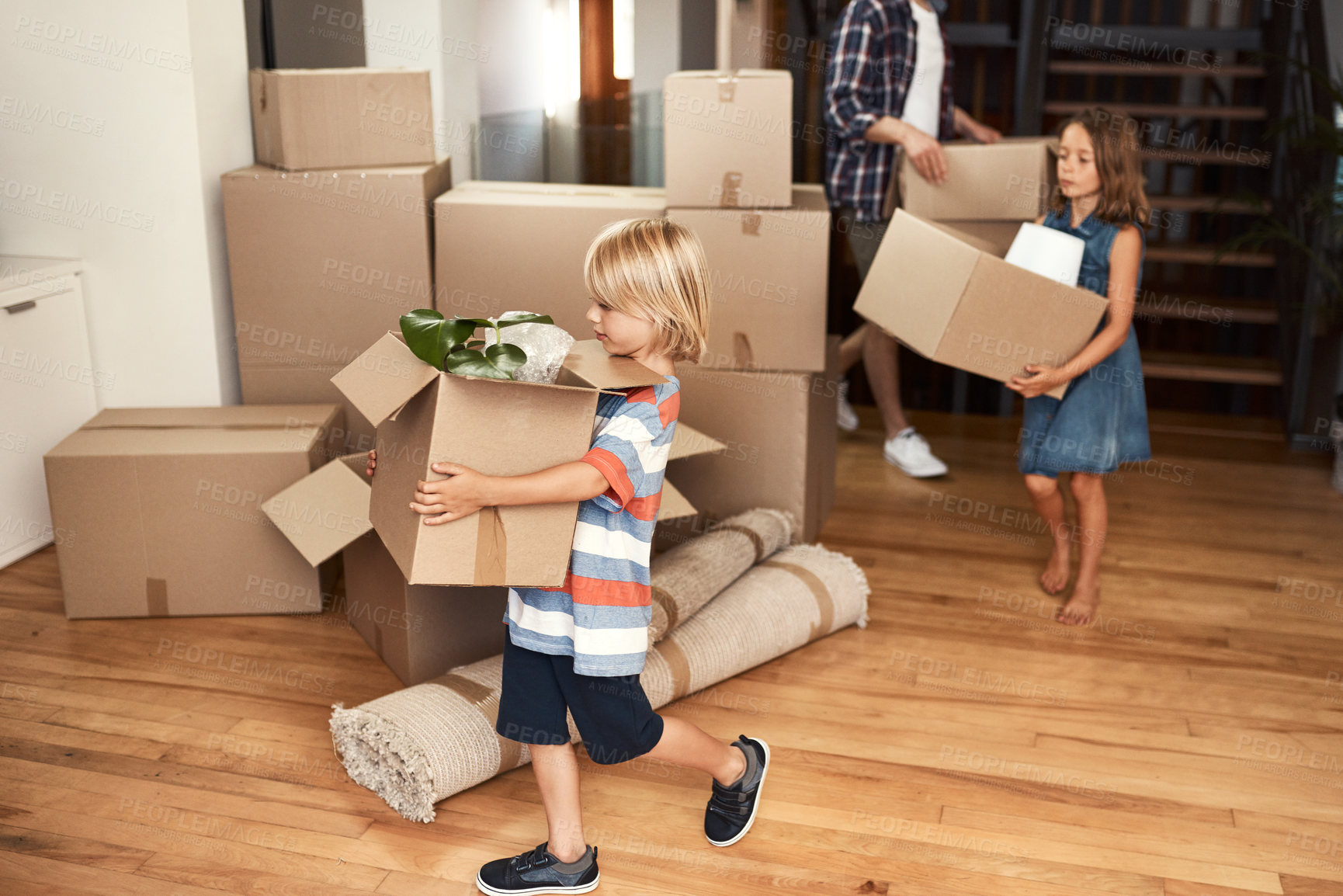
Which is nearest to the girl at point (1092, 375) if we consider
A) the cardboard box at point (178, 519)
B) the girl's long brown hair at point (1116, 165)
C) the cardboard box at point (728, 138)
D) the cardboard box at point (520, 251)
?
the girl's long brown hair at point (1116, 165)

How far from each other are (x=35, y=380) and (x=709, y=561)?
1509 millimetres

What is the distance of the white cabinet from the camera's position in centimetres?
232

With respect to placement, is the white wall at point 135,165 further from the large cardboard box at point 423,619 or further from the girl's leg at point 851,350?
the girl's leg at point 851,350

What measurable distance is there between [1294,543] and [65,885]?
263 cm

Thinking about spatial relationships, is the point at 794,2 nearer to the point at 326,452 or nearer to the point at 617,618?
the point at 326,452

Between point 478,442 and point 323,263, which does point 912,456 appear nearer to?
point 323,263

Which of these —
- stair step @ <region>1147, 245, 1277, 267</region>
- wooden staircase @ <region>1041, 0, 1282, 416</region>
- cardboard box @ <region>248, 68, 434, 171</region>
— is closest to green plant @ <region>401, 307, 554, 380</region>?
cardboard box @ <region>248, 68, 434, 171</region>

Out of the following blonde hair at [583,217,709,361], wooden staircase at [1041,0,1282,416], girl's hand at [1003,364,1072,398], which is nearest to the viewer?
blonde hair at [583,217,709,361]

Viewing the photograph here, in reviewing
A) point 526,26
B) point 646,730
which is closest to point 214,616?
point 646,730

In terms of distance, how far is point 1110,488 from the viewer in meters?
3.02

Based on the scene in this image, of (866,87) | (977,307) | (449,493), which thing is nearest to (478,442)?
(449,493)

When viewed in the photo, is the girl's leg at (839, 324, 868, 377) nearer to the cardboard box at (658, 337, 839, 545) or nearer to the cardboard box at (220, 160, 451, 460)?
the cardboard box at (658, 337, 839, 545)

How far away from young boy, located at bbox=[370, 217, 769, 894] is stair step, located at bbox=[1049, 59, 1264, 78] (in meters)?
3.45

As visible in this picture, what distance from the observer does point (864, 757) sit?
5.89 feet
